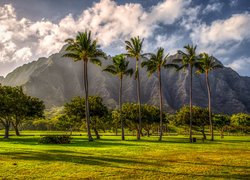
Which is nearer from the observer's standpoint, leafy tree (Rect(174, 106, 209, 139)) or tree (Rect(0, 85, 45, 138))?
tree (Rect(0, 85, 45, 138))

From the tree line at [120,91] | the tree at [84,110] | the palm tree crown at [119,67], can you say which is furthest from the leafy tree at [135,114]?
the palm tree crown at [119,67]

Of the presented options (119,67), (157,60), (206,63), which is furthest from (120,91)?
(206,63)

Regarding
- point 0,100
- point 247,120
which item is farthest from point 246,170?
point 247,120

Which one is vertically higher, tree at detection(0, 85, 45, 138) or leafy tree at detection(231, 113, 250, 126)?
tree at detection(0, 85, 45, 138)

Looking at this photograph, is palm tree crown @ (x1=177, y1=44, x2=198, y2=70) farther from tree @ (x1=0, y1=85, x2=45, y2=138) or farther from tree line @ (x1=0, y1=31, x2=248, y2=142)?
tree @ (x1=0, y1=85, x2=45, y2=138)

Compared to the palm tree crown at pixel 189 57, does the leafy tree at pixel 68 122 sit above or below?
below

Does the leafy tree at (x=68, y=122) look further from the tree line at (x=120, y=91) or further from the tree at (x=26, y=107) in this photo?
the tree at (x=26, y=107)

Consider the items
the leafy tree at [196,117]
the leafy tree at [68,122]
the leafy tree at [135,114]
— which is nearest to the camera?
the leafy tree at [135,114]

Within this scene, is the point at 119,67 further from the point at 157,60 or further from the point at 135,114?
the point at 135,114

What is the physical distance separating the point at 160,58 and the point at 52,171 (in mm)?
48048

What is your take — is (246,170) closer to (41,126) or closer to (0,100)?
(0,100)

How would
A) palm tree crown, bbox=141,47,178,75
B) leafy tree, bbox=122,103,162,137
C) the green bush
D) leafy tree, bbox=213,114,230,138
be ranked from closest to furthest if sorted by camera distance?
1. the green bush
2. palm tree crown, bbox=141,47,178,75
3. leafy tree, bbox=122,103,162,137
4. leafy tree, bbox=213,114,230,138

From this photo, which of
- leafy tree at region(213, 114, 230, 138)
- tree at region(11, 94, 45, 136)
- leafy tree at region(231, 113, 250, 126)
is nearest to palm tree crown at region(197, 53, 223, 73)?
leafy tree at region(213, 114, 230, 138)

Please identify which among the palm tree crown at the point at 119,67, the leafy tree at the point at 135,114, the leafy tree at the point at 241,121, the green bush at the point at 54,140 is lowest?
the green bush at the point at 54,140
